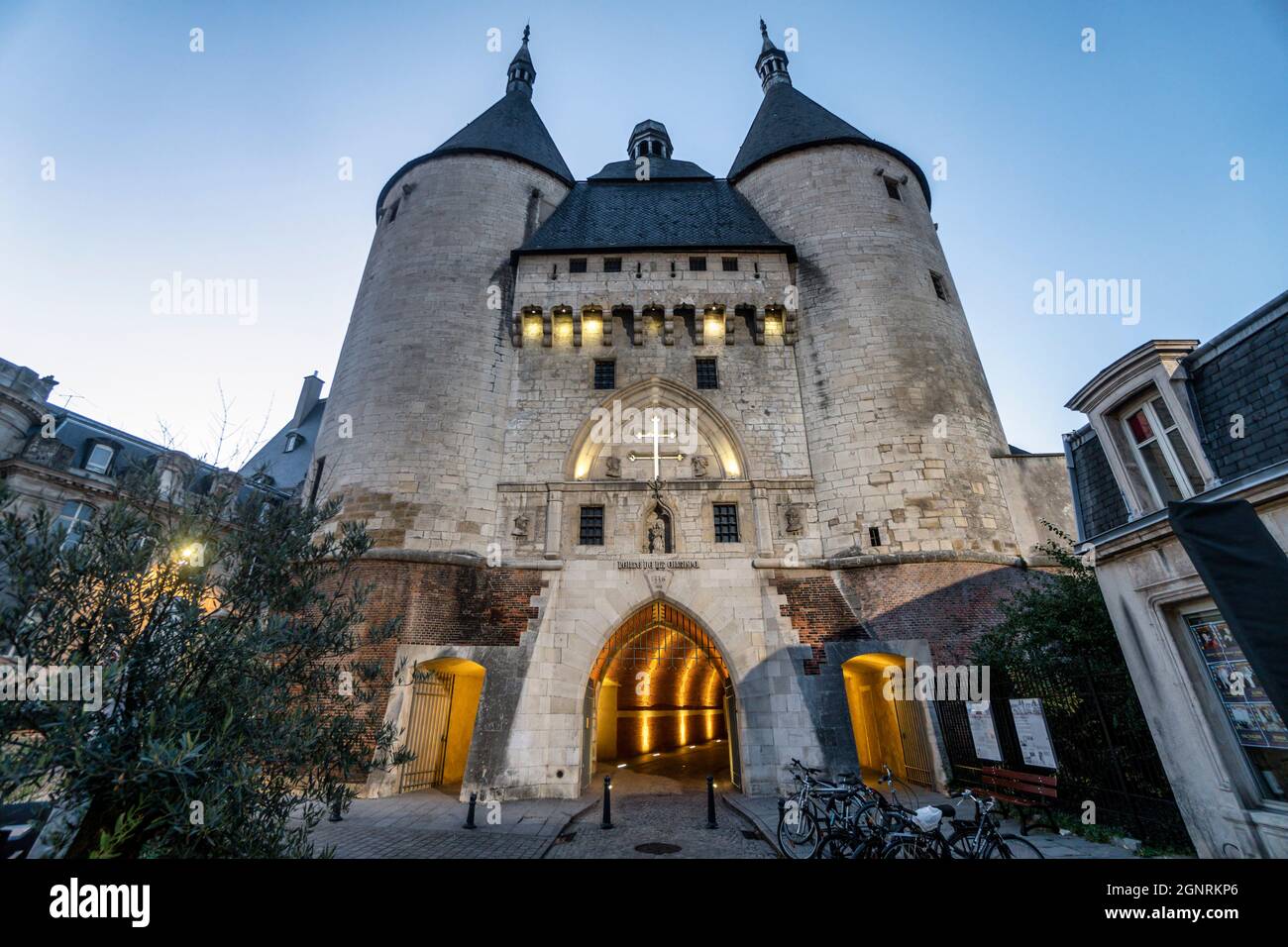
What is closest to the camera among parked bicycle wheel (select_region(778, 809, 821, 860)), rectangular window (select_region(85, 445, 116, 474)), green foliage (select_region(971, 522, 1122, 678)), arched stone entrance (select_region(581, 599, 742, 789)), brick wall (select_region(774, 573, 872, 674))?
parked bicycle wheel (select_region(778, 809, 821, 860))

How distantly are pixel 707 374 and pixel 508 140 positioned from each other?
1359 cm

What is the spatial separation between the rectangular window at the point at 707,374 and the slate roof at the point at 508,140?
36.2 feet

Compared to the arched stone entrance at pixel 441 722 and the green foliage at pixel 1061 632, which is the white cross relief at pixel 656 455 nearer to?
the arched stone entrance at pixel 441 722

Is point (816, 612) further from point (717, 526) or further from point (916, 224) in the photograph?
point (916, 224)

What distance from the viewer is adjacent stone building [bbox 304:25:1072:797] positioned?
12.6 metres

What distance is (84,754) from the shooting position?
3.43 metres

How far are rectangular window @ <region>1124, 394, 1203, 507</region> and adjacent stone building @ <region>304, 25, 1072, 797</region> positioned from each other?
650 cm

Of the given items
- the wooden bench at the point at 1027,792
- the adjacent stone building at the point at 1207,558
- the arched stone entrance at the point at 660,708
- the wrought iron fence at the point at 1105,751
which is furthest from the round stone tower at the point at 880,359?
the arched stone entrance at the point at 660,708

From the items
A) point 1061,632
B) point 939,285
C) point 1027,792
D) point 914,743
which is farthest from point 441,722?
point 939,285

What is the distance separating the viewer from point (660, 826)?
9.36 meters

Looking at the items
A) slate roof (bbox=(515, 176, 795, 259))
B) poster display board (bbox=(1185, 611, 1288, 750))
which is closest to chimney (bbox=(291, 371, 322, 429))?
slate roof (bbox=(515, 176, 795, 259))

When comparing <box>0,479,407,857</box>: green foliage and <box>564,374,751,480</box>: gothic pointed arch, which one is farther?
<box>564,374,751,480</box>: gothic pointed arch

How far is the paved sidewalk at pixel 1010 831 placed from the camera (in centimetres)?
691

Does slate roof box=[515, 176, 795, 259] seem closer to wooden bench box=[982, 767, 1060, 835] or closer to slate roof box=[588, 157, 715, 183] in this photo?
slate roof box=[588, 157, 715, 183]
